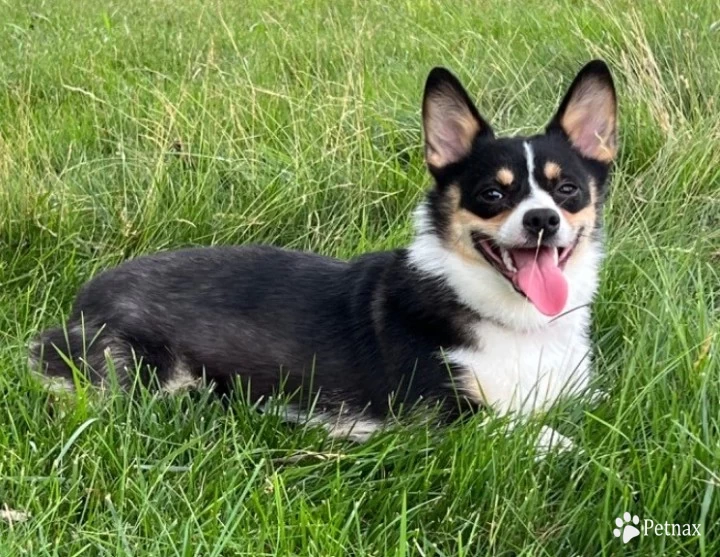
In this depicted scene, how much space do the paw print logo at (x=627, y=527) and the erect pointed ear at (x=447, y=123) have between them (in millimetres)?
1428

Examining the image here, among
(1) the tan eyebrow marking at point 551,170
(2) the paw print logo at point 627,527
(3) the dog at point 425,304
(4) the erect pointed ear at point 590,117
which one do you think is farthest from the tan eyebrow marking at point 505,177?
(2) the paw print logo at point 627,527

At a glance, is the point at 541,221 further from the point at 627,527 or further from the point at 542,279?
the point at 627,527

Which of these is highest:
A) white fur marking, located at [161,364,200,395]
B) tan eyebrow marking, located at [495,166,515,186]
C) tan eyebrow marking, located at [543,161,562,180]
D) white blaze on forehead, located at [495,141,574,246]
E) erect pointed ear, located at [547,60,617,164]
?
erect pointed ear, located at [547,60,617,164]

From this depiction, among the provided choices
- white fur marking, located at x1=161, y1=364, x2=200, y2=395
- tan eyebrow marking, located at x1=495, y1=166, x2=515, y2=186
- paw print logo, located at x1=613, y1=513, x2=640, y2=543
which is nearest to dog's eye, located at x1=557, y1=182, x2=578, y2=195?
tan eyebrow marking, located at x1=495, y1=166, x2=515, y2=186

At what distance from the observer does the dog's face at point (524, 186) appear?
277 centimetres

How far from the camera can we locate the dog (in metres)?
2.79

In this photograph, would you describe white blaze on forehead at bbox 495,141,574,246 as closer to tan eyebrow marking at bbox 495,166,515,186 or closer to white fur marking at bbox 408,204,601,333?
tan eyebrow marking at bbox 495,166,515,186

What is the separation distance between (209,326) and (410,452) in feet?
3.26

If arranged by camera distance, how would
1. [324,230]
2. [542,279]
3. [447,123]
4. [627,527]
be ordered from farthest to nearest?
[324,230] → [447,123] → [542,279] → [627,527]

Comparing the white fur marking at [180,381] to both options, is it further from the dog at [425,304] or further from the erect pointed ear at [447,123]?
the erect pointed ear at [447,123]

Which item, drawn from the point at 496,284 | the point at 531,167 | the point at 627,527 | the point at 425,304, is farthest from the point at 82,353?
the point at 627,527

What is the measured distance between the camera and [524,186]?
112 inches

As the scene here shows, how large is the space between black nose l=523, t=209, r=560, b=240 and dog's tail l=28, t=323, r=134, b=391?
136 centimetres

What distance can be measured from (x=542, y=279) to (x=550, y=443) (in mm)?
657
